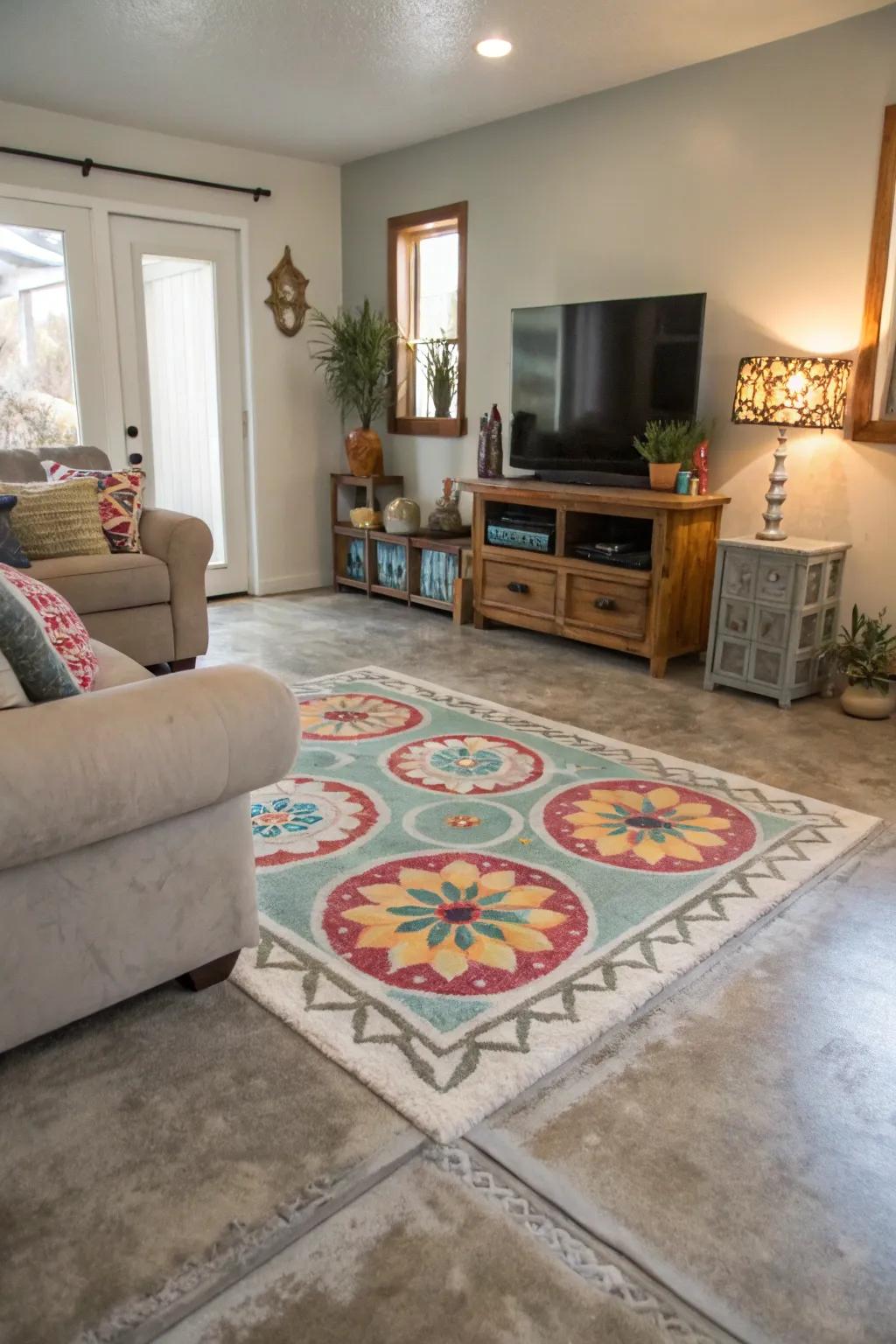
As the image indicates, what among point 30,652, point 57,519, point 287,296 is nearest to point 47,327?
point 287,296

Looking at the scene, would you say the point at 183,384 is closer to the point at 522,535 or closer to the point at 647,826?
the point at 522,535

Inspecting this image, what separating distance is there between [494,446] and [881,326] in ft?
6.26

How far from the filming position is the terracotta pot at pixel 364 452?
5.61m

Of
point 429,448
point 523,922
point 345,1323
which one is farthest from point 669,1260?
point 429,448

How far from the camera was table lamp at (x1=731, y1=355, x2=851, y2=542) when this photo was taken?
11.5 ft

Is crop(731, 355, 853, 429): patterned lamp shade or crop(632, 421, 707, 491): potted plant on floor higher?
crop(731, 355, 853, 429): patterned lamp shade

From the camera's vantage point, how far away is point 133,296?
16.4 feet

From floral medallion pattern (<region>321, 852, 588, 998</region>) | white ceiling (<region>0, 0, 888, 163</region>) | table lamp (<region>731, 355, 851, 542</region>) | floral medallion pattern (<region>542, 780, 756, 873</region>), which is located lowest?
floral medallion pattern (<region>321, 852, 588, 998</region>)

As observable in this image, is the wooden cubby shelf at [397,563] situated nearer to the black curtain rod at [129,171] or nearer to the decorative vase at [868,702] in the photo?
the black curtain rod at [129,171]

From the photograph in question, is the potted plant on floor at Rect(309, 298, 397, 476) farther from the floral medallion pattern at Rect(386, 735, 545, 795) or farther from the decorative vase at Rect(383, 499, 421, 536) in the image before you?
the floral medallion pattern at Rect(386, 735, 545, 795)

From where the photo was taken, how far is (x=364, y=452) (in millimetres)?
5609

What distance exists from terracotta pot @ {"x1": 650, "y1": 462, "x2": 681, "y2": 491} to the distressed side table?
0.41 metres

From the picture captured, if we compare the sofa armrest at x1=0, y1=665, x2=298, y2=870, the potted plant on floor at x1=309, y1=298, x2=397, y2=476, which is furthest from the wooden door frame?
the sofa armrest at x1=0, y1=665, x2=298, y2=870

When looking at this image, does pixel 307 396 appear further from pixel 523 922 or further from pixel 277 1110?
pixel 277 1110
